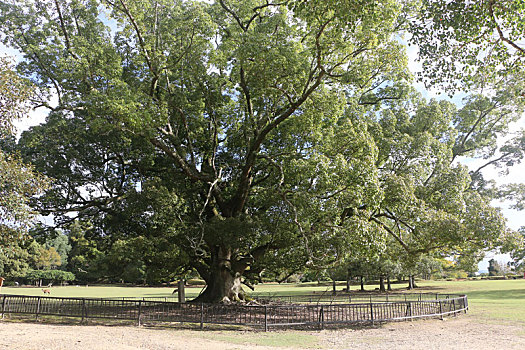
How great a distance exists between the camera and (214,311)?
1284cm

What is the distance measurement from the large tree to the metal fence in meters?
2.16

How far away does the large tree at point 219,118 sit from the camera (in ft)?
39.8

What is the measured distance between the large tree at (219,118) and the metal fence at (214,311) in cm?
216

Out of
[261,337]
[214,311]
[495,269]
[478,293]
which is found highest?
[214,311]

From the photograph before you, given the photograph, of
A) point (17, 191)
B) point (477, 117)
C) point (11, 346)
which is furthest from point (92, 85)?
point (477, 117)

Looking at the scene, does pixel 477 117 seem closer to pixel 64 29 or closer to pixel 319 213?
pixel 319 213

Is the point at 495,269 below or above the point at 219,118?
below

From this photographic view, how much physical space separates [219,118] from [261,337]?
382 inches

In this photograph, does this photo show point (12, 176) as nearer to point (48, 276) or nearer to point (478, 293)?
point (478, 293)

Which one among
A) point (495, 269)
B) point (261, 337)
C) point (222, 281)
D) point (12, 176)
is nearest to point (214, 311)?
point (261, 337)

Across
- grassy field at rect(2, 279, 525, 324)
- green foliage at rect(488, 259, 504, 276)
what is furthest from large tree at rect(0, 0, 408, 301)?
green foliage at rect(488, 259, 504, 276)

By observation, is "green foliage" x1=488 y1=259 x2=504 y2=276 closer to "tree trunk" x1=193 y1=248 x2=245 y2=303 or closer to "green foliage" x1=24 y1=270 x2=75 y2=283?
"tree trunk" x1=193 y1=248 x2=245 y2=303

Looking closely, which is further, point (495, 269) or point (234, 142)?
point (495, 269)

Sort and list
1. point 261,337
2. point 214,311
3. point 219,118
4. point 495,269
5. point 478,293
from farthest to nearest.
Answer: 1. point 495,269
2. point 478,293
3. point 219,118
4. point 214,311
5. point 261,337
